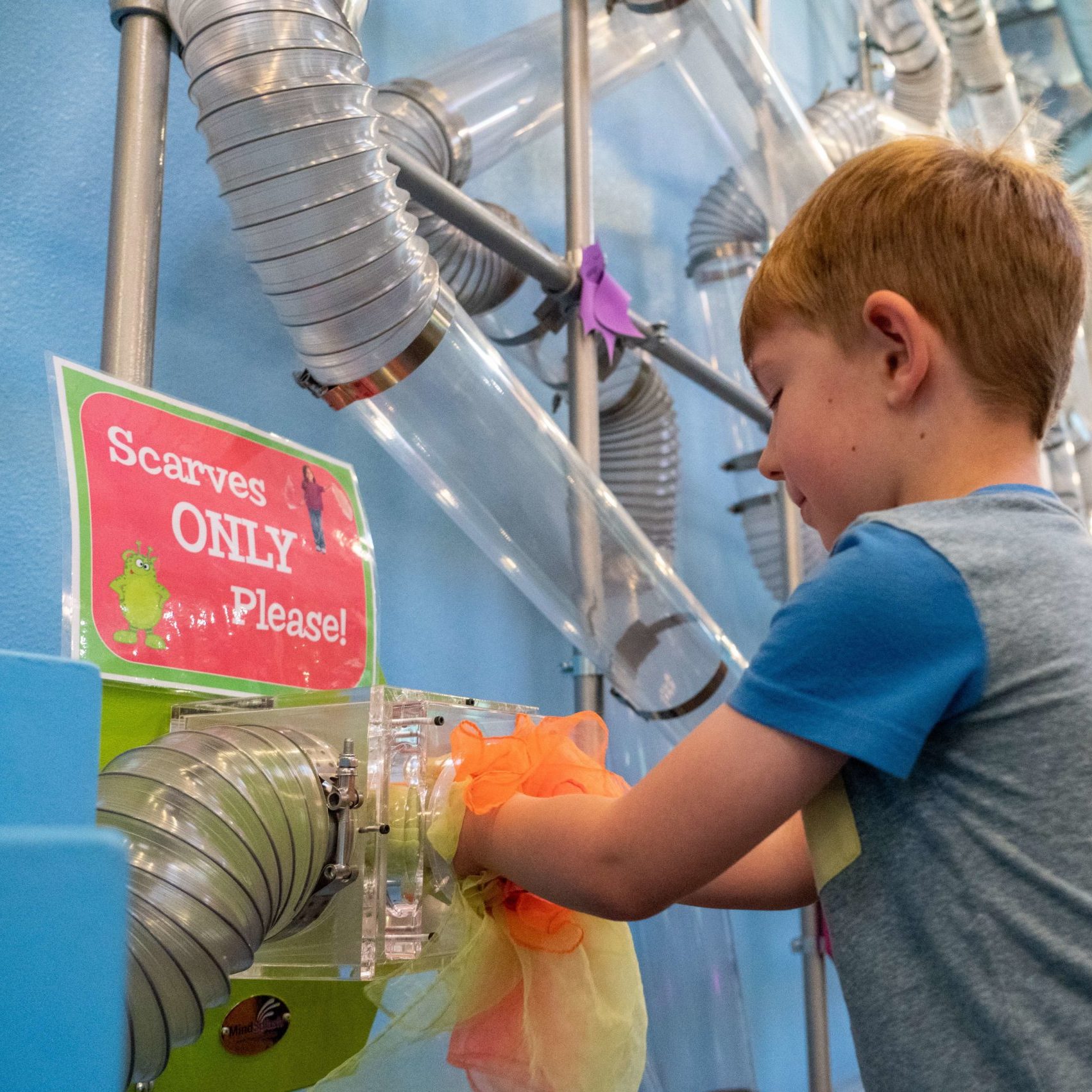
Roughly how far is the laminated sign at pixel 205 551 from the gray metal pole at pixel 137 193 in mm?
79

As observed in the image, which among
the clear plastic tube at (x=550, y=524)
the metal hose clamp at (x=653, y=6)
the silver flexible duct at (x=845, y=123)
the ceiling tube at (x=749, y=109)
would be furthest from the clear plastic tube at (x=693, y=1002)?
the silver flexible duct at (x=845, y=123)

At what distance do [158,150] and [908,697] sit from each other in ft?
2.21

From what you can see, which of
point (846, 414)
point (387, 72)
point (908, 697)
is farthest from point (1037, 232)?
point (387, 72)

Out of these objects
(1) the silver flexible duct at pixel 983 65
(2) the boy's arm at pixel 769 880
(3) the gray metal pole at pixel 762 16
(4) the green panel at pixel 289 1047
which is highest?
(1) the silver flexible duct at pixel 983 65

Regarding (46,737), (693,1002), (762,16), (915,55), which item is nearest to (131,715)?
(46,737)

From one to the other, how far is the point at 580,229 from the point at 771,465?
0.82 m

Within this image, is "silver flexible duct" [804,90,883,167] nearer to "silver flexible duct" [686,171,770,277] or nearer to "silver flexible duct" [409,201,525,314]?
"silver flexible duct" [686,171,770,277]

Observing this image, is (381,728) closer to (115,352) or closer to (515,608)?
(115,352)

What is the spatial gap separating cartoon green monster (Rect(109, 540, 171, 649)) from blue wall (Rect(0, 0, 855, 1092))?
0.06 metres

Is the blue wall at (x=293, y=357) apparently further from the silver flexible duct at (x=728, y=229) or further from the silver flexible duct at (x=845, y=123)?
the silver flexible duct at (x=845, y=123)

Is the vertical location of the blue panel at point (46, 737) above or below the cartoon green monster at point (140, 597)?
below

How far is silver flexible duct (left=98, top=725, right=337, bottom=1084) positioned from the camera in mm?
567

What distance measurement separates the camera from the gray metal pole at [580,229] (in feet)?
4.28

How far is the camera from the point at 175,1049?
2.33 ft
